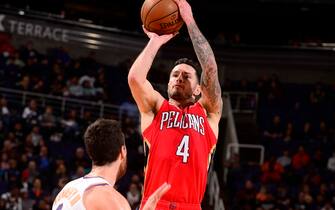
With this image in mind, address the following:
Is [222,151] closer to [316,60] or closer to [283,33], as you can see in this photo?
[316,60]

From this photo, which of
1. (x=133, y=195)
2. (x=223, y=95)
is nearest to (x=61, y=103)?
(x=223, y=95)

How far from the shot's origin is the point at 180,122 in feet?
17.3

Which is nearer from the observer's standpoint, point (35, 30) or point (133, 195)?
point (133, 195)

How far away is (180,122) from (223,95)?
1453cm

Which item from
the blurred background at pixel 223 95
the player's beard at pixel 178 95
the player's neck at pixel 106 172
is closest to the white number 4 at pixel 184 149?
the player's beard at pixel 178 95

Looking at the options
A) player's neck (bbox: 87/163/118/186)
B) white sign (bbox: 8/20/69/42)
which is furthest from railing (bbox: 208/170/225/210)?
player's neck (bbox: 87/163/118/186)

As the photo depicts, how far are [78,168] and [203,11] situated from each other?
A: 1080 cm

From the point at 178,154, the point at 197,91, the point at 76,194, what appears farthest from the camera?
the point at 197,91

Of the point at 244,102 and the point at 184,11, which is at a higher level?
the point at 184,11

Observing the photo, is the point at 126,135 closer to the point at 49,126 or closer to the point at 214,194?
the point at 49,126

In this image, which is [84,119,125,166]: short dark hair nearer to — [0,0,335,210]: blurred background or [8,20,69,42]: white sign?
[0,0,335,210]: blurred background

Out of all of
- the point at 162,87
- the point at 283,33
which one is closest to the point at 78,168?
the point at 162,87

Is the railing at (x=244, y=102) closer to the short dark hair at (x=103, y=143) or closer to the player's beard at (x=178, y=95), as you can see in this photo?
the player's beard at (x=178, y=95)

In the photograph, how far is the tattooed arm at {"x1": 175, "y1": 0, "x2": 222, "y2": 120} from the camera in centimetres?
534
